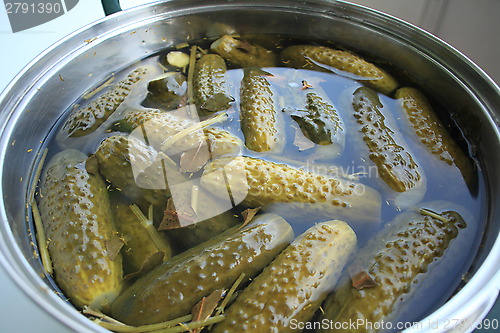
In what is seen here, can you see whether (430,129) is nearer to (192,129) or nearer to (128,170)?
(192,129)

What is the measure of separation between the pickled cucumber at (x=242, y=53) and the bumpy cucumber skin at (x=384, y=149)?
13.3 inches

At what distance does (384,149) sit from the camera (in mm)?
1047

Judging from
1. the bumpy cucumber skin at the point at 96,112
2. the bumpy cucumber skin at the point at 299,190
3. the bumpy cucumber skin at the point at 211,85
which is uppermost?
the bumpy cucumber skin at the point at 211,85

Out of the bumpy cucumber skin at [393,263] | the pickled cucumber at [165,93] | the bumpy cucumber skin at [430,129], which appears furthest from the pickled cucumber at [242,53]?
the bumpy cucumber skin at [393,263]

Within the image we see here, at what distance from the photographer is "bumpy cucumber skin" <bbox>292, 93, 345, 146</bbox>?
1111 millimetres

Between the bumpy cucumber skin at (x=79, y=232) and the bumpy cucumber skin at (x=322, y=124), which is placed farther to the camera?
the bumpy cucumber skin at (x=322, y=124)

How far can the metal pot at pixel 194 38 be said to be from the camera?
722mm

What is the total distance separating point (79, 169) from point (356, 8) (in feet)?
3.16

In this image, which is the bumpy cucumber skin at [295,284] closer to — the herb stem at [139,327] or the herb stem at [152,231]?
the herb stem at [139,327]

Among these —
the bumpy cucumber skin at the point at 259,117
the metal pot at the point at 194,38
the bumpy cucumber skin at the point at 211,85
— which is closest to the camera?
the metal pot at the point at 194,38

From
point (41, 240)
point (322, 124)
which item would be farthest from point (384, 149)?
point (41, 240)

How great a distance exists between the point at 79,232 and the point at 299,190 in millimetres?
499

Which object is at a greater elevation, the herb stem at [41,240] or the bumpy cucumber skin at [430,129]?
the bumpy cucumber skin at [430,129]

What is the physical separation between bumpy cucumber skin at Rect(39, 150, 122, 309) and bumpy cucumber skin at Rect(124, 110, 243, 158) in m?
0.17
